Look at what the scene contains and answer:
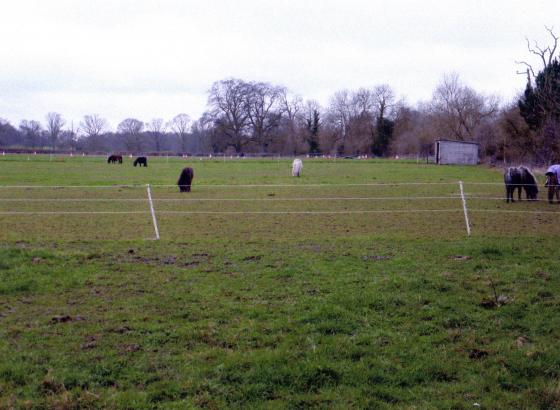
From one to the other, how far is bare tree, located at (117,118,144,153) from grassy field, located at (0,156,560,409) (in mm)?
96265

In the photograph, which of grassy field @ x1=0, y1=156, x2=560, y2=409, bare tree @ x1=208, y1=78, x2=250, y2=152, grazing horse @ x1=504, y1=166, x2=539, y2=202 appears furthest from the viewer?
bare tree @ x1=208, y1=78, x2=250, y2=152

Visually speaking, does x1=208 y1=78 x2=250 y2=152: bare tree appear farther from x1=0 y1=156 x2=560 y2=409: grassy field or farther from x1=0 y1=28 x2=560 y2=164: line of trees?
x1=0 y1=156 x2=560 y2=409: grassy field

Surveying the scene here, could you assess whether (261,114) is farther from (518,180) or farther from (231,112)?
(518,180)

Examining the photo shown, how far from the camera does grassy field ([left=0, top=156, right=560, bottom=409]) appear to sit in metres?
3.47

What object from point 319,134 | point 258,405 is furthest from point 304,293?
point 319,134

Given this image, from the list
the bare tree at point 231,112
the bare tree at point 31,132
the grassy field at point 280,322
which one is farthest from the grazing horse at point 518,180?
the bare tree at point 31,132

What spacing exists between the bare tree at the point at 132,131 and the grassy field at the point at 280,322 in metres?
96.3

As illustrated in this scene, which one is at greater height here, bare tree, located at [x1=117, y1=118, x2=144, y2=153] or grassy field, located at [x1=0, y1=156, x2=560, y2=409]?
bare tree, located at [x1=117, y1=118, x2=144, y2=153]

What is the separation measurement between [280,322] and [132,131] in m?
112

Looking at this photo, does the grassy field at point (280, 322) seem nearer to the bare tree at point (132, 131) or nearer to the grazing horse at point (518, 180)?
the grazing horse at point (518, 180)

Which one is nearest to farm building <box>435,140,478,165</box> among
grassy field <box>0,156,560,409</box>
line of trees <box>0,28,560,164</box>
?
line of trees <box>0,28,560,164</box>

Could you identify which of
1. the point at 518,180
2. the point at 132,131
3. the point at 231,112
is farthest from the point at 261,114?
the point at 518,180

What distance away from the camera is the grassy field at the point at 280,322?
137 inches

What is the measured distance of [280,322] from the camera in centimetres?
466
